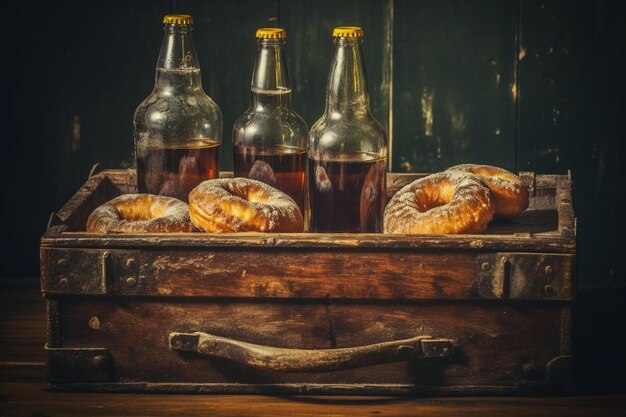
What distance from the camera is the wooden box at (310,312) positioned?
4.94 feet

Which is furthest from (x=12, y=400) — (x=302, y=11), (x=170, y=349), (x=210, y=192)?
(x=302, y=11)

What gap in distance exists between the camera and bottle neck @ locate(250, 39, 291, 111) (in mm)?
1729

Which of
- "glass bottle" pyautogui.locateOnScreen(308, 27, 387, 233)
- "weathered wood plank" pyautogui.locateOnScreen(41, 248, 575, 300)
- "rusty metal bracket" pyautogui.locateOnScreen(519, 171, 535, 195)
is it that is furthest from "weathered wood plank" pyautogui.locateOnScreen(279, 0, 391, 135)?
"weathered wood plank" pyautogui.locateOnScreen(41, 248, 575, 300)

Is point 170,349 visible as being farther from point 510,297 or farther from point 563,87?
point 563,87

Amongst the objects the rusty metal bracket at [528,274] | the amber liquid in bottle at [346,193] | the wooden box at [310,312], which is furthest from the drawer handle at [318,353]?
the amber liquid in bottle at [346,193]

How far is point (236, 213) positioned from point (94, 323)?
0.25m

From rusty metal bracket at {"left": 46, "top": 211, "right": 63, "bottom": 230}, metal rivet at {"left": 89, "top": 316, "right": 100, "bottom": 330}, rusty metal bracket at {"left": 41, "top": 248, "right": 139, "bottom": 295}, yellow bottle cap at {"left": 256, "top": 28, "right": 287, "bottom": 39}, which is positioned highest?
yellow bottle cap at {"left": 256, "top": 28, "right": 287, "bottom": 39}

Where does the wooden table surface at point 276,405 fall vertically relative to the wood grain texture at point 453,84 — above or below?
below

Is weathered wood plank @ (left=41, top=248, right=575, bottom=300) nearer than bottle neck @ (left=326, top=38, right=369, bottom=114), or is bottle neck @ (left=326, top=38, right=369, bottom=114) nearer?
weathered wood plank @ (left=41, top=248, right=575, bottom=300)

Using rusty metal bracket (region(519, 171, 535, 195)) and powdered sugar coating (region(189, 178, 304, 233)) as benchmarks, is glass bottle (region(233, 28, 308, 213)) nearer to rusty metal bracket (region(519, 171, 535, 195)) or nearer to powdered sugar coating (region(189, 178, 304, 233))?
powdered sugar coating (region(189, 178, 304, 233))

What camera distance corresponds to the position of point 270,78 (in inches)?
68.9

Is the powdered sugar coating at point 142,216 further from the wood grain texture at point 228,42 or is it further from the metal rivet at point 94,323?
the wood grain texture at point 228,42

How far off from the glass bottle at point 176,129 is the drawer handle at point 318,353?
0.33 metres

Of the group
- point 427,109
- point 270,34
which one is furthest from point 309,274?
point 427,109
